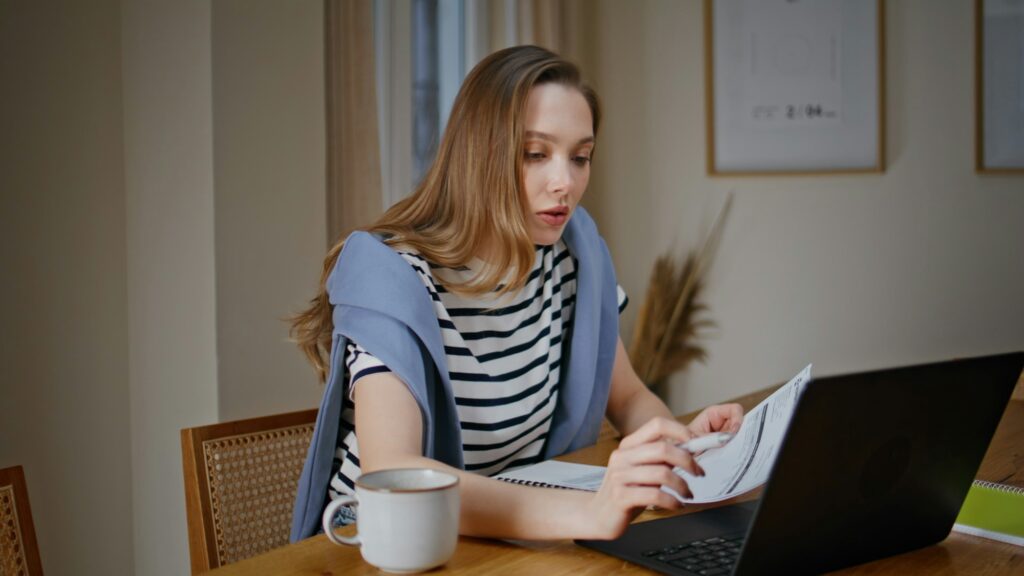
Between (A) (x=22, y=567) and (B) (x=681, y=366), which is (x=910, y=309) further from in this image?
(A) (x=22, y=567)

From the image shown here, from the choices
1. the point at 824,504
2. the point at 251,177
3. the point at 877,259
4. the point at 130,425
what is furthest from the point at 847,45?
the point at 824,504

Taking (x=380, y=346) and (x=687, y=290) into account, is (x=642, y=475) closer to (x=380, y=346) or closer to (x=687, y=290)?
(x=380, y=346)

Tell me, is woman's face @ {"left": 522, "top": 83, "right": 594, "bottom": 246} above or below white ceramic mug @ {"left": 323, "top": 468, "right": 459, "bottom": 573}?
above

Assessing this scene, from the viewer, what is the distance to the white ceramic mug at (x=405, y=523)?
84 cm

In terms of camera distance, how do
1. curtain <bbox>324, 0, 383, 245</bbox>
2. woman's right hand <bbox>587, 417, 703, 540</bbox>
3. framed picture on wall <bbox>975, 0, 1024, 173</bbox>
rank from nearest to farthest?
woman's right hand <bbox>587, 417, 703, 540</bbox>
curtain <bbox>324, 0, 383, 245</bbox>
framed picture on wall <bbox>975, 0, 1024, 173</bbox>

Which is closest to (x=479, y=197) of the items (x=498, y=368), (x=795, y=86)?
(x=498, y=368)

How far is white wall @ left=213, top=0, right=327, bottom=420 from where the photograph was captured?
2160mm

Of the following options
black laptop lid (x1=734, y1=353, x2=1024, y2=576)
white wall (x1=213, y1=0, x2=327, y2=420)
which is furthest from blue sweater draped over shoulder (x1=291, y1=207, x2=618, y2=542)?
white wall (x1=213, y1=0, x2=327, y2=420)

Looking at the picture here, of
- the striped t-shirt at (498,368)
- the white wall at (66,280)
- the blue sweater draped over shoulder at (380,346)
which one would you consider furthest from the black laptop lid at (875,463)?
the white wall at (66,280)

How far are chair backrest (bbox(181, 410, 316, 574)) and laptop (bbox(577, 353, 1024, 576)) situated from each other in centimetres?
54

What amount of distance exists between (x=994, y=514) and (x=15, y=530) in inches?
40.5

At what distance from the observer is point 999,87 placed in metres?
3.09

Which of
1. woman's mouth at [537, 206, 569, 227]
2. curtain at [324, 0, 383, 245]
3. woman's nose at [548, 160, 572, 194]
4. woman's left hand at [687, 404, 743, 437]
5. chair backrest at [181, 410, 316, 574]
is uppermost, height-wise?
curtain at [324, 0, 383, 245]

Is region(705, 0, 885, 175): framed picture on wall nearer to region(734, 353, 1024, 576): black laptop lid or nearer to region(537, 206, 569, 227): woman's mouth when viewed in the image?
region(537, 206, 569, 227): woman's mouth
